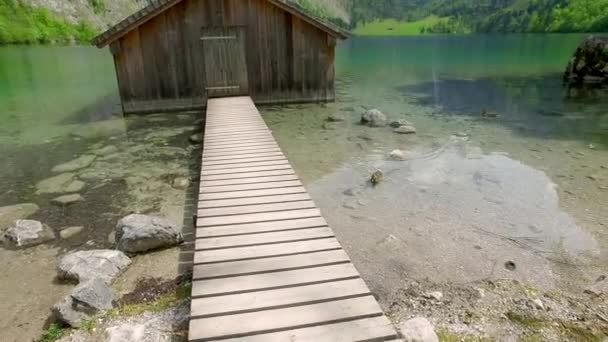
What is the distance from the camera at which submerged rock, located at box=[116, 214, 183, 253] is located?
6.13 m

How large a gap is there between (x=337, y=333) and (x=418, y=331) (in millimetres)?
1520

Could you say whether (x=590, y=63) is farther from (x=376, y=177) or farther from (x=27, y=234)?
(x=27, y=234)

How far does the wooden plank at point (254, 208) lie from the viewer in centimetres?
542

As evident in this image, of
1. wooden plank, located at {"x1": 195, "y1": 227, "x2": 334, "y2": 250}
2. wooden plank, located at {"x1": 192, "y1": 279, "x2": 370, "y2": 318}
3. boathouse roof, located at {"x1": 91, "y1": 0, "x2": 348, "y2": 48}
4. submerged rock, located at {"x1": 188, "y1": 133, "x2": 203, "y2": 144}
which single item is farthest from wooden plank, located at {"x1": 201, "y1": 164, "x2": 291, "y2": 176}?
boathouse roof, located at {"x1": 91, "y1": 0, "x2": 348, "y2": 48}

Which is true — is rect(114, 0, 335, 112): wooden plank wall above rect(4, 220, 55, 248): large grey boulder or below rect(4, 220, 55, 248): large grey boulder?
above

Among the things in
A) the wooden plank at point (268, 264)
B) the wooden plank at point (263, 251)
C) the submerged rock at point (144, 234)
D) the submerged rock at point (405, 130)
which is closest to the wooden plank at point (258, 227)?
the wooden plank at point (263, 251)

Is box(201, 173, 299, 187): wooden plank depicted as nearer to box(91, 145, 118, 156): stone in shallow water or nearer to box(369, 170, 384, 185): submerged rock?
box(369, 170, 384, 185): submerged rock

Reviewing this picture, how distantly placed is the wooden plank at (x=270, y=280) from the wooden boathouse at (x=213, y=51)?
12.9 metres

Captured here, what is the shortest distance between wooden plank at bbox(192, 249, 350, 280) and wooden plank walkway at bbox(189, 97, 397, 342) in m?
0.01

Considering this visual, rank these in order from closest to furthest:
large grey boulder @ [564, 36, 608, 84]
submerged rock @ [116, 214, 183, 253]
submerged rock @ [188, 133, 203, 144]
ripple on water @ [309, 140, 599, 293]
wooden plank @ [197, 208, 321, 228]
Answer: wooden plank @ [197, 208, 321, 228], ripple on water @ [309, 140, 599, 293], submerged rock @ [116, 214, 183, 253], submerged rock @ [188, 133, 203, 144], large grey boulder @ [564, 36, 608, 84]

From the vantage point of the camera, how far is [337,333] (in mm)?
3131

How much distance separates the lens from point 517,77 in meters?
29.0

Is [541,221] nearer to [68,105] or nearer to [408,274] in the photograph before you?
[408,274]

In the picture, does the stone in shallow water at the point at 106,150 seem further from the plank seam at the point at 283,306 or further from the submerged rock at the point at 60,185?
the plank seam at the point at 283,306
